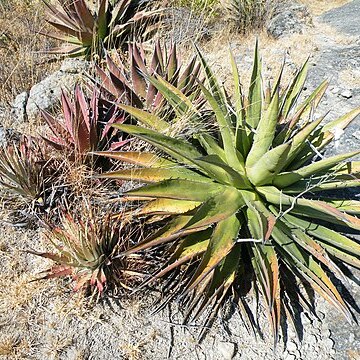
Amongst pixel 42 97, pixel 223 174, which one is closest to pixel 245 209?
pixel 223 174

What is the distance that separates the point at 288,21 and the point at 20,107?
10.4ft

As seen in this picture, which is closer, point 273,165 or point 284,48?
point 273,165

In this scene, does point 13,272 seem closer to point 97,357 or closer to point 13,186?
point 13,186

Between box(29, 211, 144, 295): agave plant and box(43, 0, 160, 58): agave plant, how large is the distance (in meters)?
2.49

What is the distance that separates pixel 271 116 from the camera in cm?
216

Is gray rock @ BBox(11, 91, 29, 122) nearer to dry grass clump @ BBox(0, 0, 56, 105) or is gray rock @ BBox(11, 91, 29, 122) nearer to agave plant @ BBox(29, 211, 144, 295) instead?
dry grass clump @ BBox(0, 0, 56, 105)

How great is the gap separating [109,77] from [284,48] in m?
2.34

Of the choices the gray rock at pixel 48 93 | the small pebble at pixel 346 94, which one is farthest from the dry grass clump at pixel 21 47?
the small pebble at pixel 346 94

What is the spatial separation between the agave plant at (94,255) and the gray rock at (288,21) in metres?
3.47

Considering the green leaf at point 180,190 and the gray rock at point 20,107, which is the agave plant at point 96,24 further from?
the green leaf at point 180,190

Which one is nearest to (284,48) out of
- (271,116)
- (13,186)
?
(271,116)

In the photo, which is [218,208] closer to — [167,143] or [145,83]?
[167,143]

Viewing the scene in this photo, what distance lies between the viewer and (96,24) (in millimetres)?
4445

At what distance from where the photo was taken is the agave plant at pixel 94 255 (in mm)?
2271
